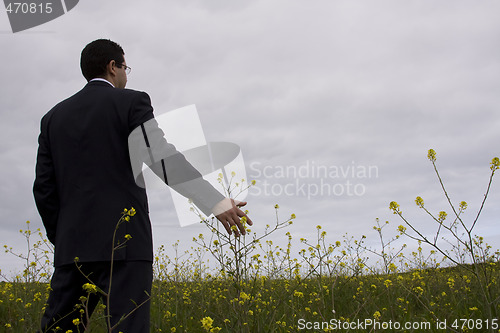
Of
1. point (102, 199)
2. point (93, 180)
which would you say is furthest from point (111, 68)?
point (102, 199)

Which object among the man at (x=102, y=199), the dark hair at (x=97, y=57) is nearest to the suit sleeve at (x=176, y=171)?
the man at (x=102, y=199)

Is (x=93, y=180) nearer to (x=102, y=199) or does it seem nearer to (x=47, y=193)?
(x=102, y=199)

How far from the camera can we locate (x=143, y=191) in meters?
2.32

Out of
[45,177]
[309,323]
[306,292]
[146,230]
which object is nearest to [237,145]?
[146,230]

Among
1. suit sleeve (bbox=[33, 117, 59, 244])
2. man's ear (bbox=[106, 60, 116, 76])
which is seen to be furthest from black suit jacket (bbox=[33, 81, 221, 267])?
man's ear (bbox=[106, 60, 116, 76])

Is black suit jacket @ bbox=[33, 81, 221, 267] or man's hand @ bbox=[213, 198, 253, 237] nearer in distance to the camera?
man's hand @ bbox=[213, 198, 253, 237]

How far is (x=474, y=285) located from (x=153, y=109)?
4.75m

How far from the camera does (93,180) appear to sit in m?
2.26

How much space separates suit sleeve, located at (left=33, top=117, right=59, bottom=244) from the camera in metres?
2.43

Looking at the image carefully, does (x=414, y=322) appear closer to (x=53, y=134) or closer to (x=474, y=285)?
(x=474, y=285)

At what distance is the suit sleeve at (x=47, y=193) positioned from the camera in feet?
7.96

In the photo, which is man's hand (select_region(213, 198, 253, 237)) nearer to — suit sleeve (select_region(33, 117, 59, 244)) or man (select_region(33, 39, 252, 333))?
man (select_region(33, 39, 252, 333))

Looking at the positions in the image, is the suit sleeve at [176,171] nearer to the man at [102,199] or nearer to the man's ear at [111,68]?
the man at [102,199]

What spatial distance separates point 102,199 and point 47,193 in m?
0.42
